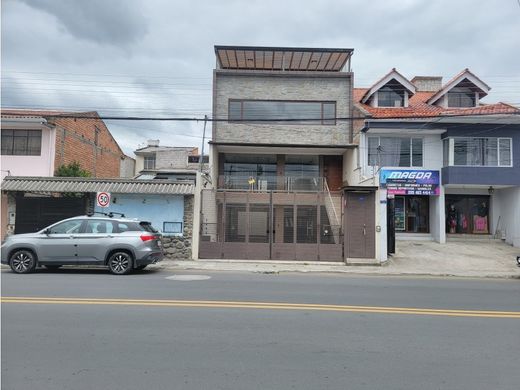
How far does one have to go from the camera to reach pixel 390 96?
24.4 meters

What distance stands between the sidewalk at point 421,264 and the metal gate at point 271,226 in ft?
1.82

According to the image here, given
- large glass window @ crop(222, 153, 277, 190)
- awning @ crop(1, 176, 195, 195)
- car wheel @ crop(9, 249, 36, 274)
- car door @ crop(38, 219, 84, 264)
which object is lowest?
car wheel @ crop(9, 249, 36, 274)

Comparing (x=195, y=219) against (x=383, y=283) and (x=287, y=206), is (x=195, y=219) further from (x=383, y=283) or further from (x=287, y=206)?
(x=383, y=283)

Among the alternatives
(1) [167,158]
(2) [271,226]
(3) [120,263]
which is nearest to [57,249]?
(3) [120,263]

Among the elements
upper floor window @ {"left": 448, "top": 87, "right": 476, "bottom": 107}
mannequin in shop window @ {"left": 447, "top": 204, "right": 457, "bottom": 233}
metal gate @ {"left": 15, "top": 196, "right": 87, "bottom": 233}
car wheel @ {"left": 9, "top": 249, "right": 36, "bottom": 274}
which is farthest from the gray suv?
upper floor window @ {"left": 448, "top": 87, "right": 476, "bottom": 107}

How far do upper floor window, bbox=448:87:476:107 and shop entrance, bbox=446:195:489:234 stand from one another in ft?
16.9

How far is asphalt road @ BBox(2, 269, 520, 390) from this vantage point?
439cm

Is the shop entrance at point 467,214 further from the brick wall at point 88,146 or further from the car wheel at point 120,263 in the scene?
the brick wall at point 88,146

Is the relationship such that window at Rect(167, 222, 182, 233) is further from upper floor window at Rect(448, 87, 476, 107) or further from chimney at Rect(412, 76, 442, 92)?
A: chimney at Rect(412, 76, 442, 92)

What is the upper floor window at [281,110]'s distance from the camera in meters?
23.9

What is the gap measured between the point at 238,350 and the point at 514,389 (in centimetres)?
295

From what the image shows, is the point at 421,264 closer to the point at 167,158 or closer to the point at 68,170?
the point at 68,170

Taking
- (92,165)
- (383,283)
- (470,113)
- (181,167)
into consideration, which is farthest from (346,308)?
(181,167)

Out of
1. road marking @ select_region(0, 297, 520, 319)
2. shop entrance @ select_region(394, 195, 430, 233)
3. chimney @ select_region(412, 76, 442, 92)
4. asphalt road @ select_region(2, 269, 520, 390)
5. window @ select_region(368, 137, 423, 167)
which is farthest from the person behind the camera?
chimney @ select_region(412, 76, 442, 92)
